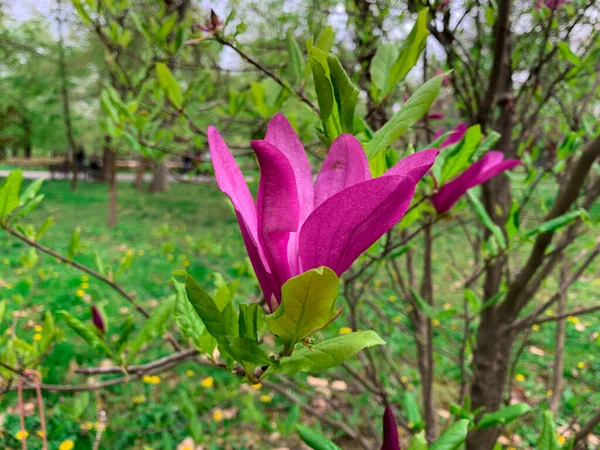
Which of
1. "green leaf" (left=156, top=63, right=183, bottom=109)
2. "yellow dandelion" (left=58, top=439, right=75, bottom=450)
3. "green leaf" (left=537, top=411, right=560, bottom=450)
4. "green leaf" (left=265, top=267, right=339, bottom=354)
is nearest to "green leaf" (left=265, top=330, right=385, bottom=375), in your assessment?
"green leaf" (left=265, top=267, right=339, bottom=354)

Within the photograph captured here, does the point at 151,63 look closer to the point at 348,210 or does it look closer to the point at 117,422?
the point at 348,210

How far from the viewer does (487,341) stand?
4.24 feet

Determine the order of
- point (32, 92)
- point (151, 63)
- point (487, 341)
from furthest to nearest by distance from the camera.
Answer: point (32, 92)
point (151, 63)
point (487, 341)

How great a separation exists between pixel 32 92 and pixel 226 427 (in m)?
10.7

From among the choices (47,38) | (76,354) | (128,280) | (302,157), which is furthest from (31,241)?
(47,38)

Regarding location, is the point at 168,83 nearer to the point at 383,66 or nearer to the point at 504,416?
the point at 383,66

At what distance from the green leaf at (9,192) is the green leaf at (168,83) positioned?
0.40 metres

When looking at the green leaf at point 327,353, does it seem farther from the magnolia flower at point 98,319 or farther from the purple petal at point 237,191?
the magnolia flower at point 98,319

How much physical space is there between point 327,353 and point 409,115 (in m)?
0.26

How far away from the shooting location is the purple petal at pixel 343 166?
413 millimetres

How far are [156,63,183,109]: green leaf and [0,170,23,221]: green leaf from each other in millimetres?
405

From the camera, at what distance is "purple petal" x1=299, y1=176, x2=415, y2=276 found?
34 cm

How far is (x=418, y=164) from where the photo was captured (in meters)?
0.38

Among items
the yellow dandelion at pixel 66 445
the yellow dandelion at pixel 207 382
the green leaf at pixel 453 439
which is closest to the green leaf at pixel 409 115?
the green leaf at pixel 453 439
